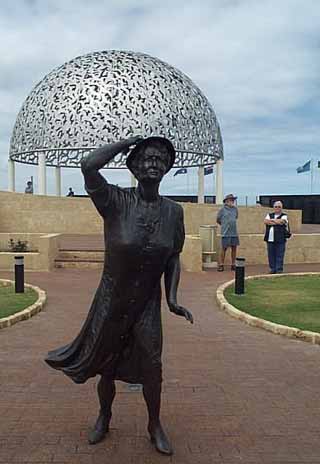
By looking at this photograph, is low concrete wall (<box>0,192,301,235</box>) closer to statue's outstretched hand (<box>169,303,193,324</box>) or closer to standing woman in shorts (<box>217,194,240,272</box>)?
standing woman in shorts (<box>217,194,240,272</box>)

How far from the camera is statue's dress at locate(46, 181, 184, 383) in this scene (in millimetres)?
3230

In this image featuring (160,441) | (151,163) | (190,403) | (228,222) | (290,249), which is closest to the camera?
(151,163)

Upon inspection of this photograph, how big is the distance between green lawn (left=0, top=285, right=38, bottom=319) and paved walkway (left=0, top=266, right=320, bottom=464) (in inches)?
32.4

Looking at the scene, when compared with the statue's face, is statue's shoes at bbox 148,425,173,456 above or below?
below

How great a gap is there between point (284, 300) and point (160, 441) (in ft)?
18.8

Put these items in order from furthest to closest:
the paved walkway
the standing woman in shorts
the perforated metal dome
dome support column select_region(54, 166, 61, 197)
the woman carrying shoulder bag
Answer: dome support column select_region(54, 166, 61, 197) → the perforated metal dome → the standing woman in shorts → the woman carrying shoulder bag → the paved walkway

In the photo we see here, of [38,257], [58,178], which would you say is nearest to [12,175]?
[58,178]

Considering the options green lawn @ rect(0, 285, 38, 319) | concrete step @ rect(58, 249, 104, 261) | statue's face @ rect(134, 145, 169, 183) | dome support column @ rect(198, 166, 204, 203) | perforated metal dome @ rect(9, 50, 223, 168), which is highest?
perforated metal dome @ rect(9, 50, 223, 168)

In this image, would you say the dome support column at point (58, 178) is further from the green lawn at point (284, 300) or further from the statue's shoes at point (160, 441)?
the statue's shoes at point (160, 441)

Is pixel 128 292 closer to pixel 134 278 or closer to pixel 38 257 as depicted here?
pixel 134 278

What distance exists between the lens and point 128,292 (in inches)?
130

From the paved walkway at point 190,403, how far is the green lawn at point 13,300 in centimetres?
82

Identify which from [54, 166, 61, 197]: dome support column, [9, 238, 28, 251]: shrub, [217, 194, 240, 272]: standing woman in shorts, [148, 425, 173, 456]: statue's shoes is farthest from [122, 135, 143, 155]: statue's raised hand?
[54, 166, 61, 197]: dome support column

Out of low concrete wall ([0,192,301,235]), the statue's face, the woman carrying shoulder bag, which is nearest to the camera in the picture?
the statue's face
